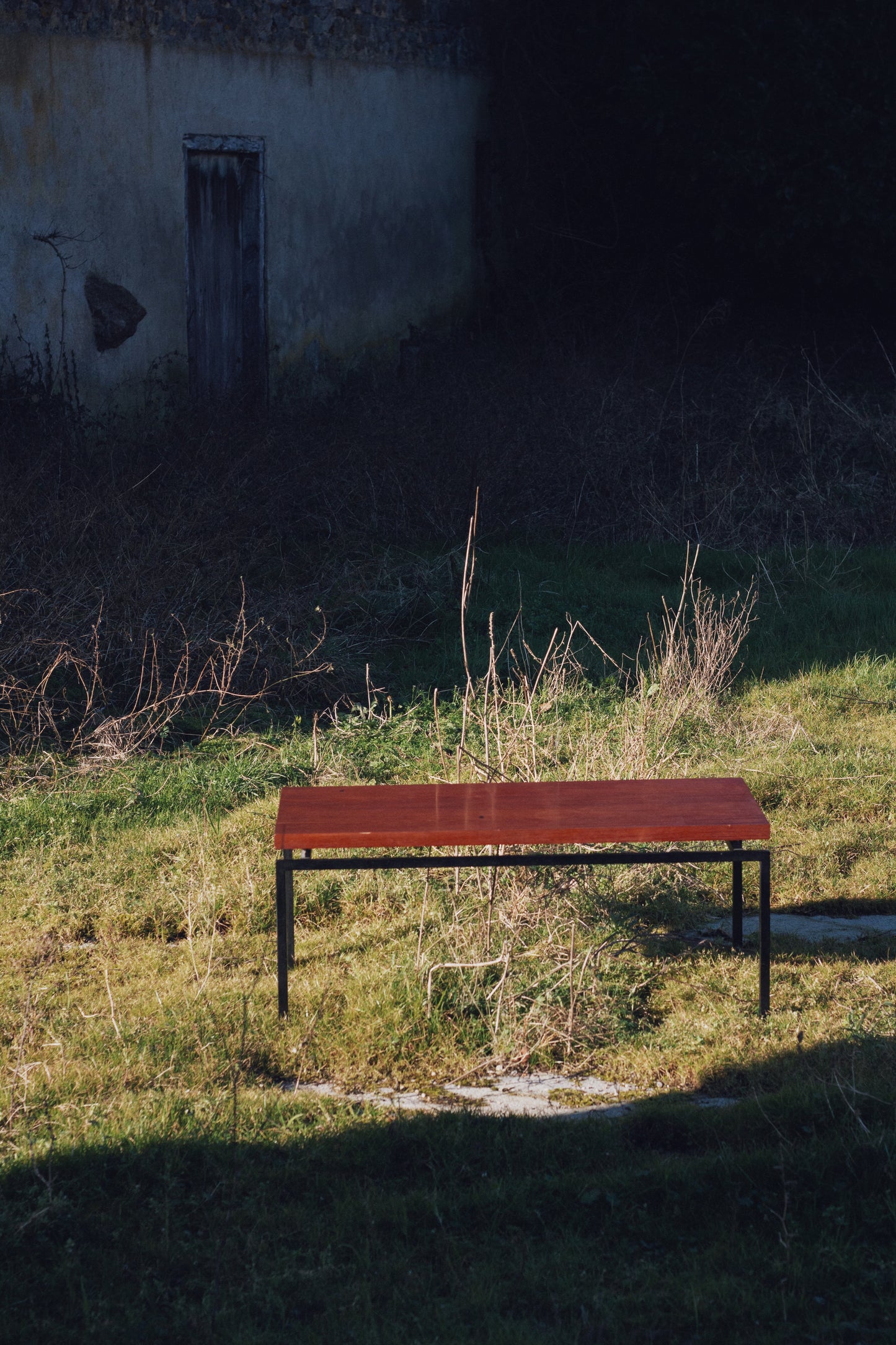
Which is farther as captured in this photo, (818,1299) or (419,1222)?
(419,1222)

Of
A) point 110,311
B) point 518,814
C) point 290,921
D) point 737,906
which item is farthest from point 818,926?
point 110,311

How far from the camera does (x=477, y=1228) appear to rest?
10.5 feet

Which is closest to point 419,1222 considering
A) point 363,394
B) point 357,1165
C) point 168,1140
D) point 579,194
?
point 357,1165

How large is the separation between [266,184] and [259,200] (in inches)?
5.8

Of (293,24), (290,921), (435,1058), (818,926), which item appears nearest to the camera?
(435,1058)

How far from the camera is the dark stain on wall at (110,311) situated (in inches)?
396

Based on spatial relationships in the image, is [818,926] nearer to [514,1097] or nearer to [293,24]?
[514,1097]

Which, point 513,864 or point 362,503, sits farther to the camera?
point 362,503

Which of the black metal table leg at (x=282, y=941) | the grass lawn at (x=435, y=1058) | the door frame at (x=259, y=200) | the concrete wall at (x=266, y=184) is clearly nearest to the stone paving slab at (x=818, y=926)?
the grass lawn at (x=435, y=1058)

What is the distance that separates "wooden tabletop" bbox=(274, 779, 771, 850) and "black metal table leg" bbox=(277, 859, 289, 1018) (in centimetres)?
10

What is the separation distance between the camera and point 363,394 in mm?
11805

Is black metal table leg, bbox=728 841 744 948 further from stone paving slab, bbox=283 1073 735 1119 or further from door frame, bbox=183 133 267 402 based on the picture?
door frame, bbox=183 133 267 402

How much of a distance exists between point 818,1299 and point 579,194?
1271 cm

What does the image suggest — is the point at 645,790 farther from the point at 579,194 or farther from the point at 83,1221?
the point at 579,194
